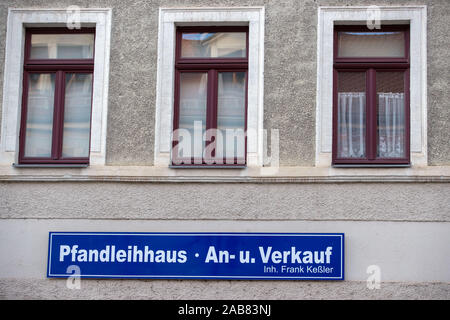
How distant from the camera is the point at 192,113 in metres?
10.2

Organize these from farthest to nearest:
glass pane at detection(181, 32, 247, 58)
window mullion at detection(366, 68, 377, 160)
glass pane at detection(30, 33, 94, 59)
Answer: glass pane at detection(30, 33, 94, 59)
glass pane at detection(181, 32, 247, 58)
window mullion at detection(366, 68, 377, 160)

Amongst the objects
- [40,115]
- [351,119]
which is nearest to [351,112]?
[351,119]

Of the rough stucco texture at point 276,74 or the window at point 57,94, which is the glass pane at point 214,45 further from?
the window at point 57,94

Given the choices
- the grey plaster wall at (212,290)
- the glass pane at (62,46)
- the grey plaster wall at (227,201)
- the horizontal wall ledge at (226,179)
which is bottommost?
the grey plaster wall at (212,290)

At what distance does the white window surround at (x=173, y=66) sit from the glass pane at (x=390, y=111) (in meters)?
1.64

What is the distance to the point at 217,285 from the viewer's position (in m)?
9.57

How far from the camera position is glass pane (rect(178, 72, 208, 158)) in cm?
1014

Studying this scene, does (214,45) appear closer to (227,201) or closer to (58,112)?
(227,201)

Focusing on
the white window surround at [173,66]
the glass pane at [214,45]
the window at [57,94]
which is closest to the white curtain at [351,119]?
the white window surround at [173,66]

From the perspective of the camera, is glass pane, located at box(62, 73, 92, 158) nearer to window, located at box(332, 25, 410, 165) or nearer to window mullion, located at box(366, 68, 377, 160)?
window, located at box(332, 25, 410, 165)

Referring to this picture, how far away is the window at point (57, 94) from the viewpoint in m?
10.3

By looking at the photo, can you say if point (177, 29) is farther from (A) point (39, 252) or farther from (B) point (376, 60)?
(A) point (39, 252)

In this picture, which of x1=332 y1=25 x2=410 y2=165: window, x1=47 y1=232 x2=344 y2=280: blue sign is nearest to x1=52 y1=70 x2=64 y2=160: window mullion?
x1=47 y1=232 x2=344 y2=280: blue sign
